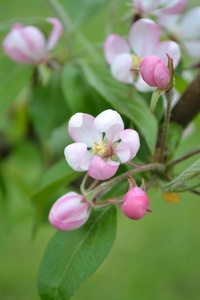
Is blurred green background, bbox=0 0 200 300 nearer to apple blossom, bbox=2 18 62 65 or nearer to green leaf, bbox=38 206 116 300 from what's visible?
apple blossom, bbox=2 18 62 65

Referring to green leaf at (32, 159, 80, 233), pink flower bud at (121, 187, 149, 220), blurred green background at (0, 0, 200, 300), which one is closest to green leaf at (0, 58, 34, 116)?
green leaf at (32, 159, 80, 233)

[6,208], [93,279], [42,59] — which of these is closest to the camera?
[42,59]

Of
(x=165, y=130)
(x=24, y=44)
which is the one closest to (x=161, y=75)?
(x=165, y=130)

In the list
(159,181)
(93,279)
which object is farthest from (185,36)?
(93,279)

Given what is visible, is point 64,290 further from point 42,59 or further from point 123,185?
point 42,59

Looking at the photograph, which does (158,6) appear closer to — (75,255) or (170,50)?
(170,50)

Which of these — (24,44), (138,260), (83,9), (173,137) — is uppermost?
(24,44)
